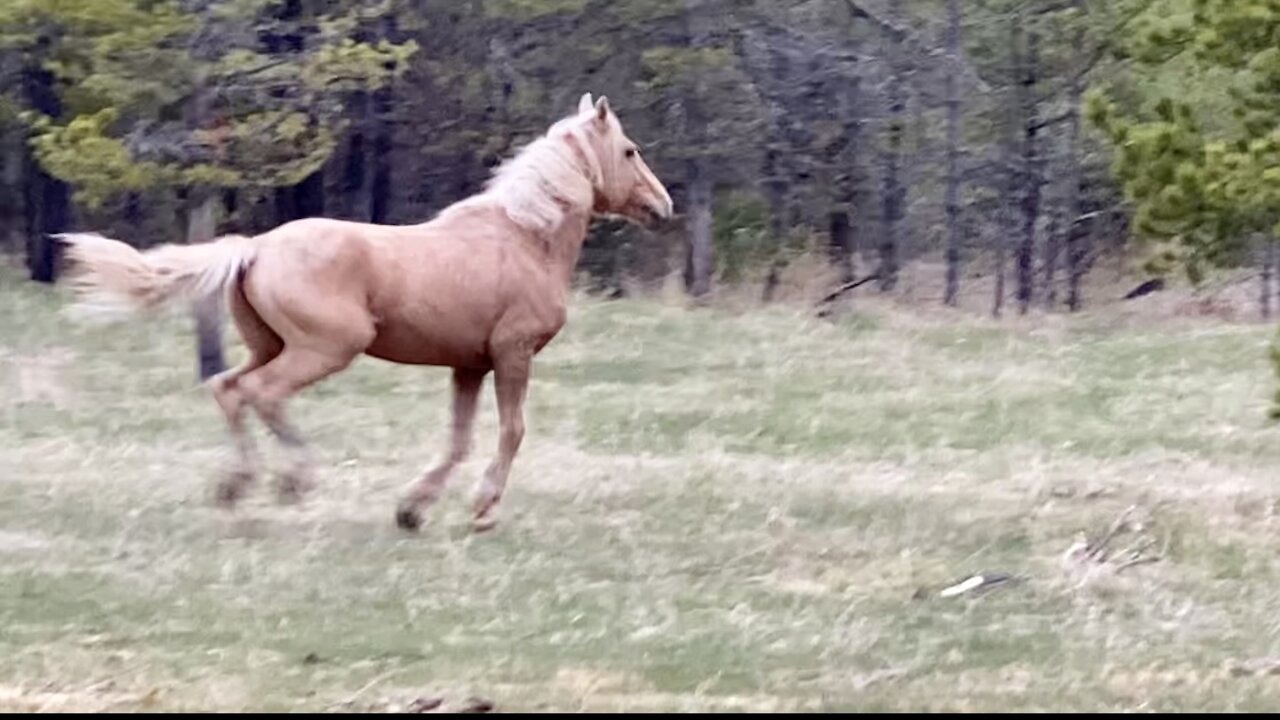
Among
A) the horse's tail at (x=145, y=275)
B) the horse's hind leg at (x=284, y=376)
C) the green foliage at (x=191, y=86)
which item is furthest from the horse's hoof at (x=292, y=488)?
the green foliage at (x=191, y=86)

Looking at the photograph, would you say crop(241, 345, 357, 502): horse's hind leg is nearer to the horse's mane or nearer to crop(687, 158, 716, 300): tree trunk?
the horse's mane

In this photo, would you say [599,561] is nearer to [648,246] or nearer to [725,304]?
[725,304]

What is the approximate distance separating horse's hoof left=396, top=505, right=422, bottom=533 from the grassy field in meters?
0.08

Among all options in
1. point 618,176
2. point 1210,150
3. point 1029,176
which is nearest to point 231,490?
point 618,176

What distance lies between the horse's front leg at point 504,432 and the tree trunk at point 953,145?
15.5m

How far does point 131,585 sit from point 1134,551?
161 inches

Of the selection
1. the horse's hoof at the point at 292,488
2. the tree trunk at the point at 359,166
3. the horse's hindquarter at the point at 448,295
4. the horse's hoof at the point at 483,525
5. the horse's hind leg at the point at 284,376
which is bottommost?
the tree trunk at the point at 359,166

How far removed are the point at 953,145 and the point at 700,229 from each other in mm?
3788

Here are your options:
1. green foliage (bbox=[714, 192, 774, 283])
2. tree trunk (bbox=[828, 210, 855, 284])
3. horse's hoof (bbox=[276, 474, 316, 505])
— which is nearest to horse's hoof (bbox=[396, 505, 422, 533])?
horse's hoof (bbox=[276, 474, 316, 505])

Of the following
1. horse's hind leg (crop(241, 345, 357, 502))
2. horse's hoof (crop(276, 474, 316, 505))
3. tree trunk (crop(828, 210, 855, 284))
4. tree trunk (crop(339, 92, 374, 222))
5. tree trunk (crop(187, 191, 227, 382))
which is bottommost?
tree trunk (crop(828, 210, 855, 284))

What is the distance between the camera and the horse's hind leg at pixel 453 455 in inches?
318

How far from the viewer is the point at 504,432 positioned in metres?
8.41

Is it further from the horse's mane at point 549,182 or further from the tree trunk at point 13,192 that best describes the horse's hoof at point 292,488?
the tree trunk at point 13,192

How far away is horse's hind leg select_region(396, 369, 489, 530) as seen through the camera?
8.07 m
